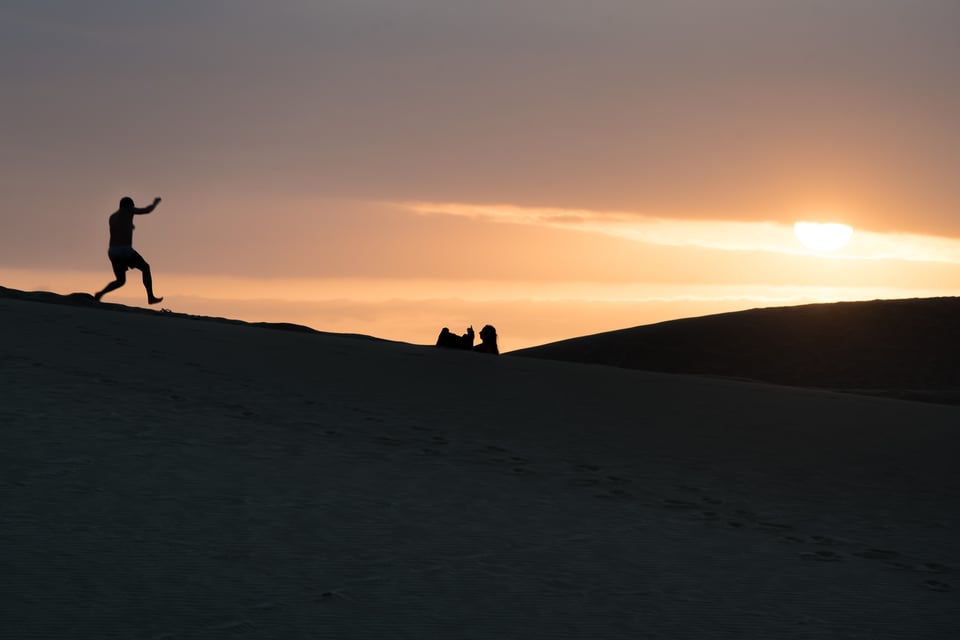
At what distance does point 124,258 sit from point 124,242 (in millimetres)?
191

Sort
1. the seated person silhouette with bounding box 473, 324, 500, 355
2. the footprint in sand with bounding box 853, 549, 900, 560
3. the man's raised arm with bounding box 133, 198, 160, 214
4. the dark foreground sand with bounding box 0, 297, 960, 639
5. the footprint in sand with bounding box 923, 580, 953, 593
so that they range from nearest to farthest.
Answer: the dark foreground sand with bounding box 0, 297, 960, 639 < the footprint in sand with bounding box 923, 580, 953, 593 < the footprint in sand with bounding box 853, 549, 900, 560 < the man's raised arm with bounding box 133, 198, 160, 214 < the seated person silhouette with bounding box 473, 324, 500, 355

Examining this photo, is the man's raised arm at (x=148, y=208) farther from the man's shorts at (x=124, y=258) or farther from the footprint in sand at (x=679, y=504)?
the footprint in sand at (x=679, y=504)

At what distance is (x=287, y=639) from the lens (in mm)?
4547

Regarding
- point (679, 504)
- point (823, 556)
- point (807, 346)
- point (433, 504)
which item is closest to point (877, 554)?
→ point (823, 556)

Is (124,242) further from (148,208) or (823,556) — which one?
(823,556)

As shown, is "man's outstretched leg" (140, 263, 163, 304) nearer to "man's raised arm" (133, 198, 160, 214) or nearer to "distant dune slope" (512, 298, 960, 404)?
"man's raised arm" (133, 198, 160, 214)

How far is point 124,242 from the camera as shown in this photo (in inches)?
551

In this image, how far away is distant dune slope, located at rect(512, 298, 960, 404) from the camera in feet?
119

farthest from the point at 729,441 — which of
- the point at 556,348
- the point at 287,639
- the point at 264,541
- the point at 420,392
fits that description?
the point at 556,348

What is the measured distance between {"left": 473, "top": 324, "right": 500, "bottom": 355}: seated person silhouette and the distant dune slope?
20455 mm

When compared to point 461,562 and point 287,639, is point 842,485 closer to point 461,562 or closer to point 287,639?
point 461,562

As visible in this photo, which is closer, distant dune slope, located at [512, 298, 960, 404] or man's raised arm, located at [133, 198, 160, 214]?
man's raised arm, located at [133, 198, 160, 214]

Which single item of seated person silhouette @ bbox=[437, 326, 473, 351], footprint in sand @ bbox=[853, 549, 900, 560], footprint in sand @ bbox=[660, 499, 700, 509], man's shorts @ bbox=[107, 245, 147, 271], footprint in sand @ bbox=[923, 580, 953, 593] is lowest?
footprint in sand @ bbox=[923, 580, 953, 593]

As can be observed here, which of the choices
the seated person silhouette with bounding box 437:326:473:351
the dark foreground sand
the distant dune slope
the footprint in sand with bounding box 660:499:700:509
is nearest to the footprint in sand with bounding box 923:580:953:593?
the dark foreground sand
